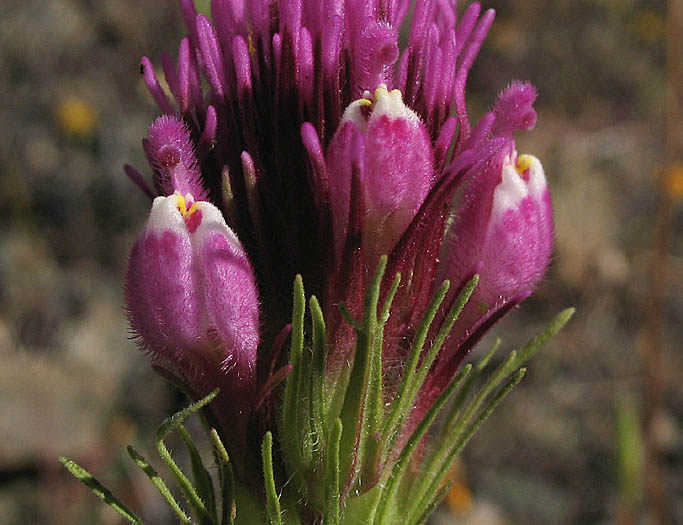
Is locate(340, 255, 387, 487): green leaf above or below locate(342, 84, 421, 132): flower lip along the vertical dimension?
below

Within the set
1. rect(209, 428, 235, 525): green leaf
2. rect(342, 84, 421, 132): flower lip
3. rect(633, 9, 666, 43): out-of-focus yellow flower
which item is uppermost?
Answer: rect(342, 84, 421, 132): flower lip

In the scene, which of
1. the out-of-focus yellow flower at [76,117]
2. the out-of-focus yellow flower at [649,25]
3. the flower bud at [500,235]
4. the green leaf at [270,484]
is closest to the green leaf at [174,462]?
the green leaf at [270,484]

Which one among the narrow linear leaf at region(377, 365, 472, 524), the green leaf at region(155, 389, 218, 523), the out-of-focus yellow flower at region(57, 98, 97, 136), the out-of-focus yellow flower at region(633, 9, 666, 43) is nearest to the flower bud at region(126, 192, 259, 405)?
the green leaf at region(155, 389, 218, 523)

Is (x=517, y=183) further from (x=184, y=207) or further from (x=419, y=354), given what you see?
(x=184, y=207)

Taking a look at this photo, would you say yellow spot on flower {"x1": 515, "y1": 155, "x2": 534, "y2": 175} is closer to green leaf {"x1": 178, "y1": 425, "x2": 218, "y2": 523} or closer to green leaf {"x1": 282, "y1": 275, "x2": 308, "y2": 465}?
green leaf {"x1": 282, "y1": 275, "x2": 308, "y2": 465}

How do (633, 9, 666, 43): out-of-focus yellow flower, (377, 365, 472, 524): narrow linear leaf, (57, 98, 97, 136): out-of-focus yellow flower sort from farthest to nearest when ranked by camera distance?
(633, 9, 666, 43): out-of-focus yellow flower < (57, 98, 97, 136): out-of-focus yellow flower < (377, 365, 472, 524): narrow linear leaf

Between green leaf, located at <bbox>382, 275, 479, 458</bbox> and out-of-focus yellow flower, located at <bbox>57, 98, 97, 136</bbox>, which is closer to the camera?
green leaf, located at <bbox>382, 275, 479, 458</bbox>
